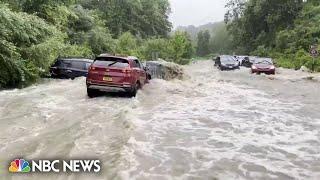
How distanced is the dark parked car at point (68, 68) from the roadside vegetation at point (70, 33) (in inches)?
15.2

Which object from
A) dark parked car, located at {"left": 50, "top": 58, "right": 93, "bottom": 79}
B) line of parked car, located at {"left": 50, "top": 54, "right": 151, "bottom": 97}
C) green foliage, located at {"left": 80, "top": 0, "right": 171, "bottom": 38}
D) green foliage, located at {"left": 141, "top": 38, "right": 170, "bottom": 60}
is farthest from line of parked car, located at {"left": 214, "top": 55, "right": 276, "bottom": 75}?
green foliage, located at {"left": 80, "top": 0, "right": 171, "bottom": 38}

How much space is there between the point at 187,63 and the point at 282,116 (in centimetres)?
4974

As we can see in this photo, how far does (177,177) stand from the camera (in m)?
8.21

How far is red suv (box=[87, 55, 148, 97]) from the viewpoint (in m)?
17.6

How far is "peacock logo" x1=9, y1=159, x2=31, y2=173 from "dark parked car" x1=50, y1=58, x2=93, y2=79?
636 inches

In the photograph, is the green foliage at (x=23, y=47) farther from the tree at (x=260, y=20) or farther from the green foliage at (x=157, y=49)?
the tree at (x=260, y=20)

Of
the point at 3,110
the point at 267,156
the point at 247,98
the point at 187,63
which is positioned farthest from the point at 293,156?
the point at 187,63

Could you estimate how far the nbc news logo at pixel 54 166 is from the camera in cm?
800

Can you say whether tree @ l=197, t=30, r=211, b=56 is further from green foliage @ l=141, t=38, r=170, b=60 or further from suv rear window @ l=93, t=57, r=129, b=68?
suv rear window @ l=93, t=57, r=129, b=68

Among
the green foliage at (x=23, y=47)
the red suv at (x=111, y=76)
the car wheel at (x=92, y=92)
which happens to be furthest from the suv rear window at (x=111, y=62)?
the green foliage at (x=23, y=47)

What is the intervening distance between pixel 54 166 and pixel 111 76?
31.3 feet

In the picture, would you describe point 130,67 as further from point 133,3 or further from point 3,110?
point 133,3

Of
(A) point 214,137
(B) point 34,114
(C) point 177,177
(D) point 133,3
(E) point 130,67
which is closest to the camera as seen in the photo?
(C) point 177,177

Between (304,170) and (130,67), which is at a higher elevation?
(130,67)
